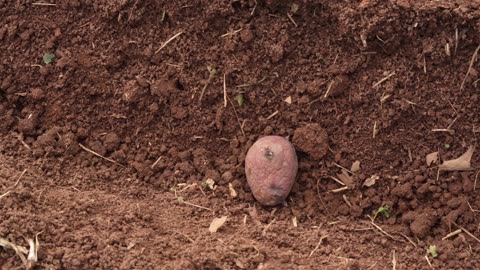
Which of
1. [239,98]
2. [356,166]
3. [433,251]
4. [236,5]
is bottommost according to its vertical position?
[433,251]

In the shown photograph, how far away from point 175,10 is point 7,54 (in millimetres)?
641

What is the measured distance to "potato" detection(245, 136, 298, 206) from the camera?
242cm

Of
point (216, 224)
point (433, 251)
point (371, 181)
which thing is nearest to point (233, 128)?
point (216, 224)

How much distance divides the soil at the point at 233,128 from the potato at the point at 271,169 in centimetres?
6

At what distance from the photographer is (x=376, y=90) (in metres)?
2.43

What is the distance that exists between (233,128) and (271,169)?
0.23 meters

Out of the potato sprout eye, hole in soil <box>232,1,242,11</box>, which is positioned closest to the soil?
hole in soil <box>232,1,242,11</box>

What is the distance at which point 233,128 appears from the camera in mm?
2551

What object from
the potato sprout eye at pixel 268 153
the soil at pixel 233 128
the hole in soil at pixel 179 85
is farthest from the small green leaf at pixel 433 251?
the hole in soil at pixel 179 85

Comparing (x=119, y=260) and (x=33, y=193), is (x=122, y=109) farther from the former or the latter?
(x=119, y=260)

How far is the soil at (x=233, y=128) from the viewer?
233cm

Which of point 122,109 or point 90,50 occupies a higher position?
point 90,50

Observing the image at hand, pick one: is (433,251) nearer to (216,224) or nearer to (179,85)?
(216,224)

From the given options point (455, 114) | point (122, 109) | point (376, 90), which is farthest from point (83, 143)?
point (455, 114)
